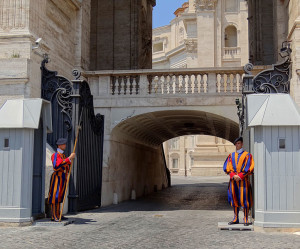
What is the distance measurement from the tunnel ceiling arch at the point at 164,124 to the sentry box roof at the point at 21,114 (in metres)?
5.34

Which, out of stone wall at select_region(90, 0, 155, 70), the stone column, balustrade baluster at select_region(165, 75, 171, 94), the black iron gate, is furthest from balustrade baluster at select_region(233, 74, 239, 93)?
the stone column

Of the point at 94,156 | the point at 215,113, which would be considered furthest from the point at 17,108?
the point at 215,113

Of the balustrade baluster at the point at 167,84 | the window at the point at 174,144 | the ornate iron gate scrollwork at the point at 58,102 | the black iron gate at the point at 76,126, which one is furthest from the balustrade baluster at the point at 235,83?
the window at the point at 174,144

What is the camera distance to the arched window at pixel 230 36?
47.5 meters

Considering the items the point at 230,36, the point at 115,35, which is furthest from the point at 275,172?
the point at 230,36

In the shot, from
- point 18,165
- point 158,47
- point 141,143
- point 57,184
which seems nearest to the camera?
point 18,165

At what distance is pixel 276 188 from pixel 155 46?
214 feet

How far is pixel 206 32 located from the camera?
4556cm

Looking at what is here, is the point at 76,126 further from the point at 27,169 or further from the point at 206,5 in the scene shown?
the point at 206,5

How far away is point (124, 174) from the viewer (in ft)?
55.4

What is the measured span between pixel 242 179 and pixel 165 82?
637cm

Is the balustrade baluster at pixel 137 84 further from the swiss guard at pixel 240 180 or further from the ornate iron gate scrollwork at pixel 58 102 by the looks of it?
the swiss guard at pixel 240 180

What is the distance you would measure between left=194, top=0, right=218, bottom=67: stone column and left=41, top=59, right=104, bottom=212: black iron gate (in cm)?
3319

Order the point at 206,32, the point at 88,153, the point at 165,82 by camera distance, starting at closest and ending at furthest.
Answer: the point at 88,153 → the point at 165,82 → the point at 206,32
